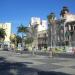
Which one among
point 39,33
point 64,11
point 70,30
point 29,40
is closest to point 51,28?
point 64,11

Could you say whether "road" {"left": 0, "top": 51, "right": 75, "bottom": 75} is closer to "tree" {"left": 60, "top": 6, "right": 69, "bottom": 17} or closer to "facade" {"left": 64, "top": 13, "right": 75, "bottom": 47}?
"facade" {"left": 64, "top": 13, "right": 75, "bottom": 47}

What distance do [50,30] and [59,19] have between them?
6528mm

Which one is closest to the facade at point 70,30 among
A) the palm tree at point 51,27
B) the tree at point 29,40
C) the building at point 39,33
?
the palm tree at point 51,27

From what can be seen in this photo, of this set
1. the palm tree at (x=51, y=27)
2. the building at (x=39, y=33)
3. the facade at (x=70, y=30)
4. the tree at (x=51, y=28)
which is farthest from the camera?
the building at (x=39, y=33)

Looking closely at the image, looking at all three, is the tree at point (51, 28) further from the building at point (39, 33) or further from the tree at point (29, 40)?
the tree at point (29, 40)

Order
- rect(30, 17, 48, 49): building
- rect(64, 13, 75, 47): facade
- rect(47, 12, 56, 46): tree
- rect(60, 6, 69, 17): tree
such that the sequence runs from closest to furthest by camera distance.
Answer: rect(64, 13, 75, 47): facade, rect(60, 6, 69, 17): tree, rect(47, 12, 56, 46): tree, rect(30, 17, 48, 49): building

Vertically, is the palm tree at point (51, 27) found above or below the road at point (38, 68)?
above

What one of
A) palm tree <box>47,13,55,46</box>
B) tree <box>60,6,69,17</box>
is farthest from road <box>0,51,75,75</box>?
palm tree <box>47,13,55,46</box>

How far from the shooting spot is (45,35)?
4503 inches

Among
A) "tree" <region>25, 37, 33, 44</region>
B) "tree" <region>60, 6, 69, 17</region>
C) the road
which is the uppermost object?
"tree" <region>60, 6, 69, 17</region>

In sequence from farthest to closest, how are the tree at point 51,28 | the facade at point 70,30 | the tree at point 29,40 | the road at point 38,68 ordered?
the tree at point 29,40
the tree at point 51,28
the facade at point 70,30
the road at point 38,68

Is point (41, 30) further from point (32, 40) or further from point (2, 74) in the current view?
point (2, 74)

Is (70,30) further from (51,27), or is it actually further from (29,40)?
(29,40)

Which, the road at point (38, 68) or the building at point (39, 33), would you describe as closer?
the road at point (38, 68)
